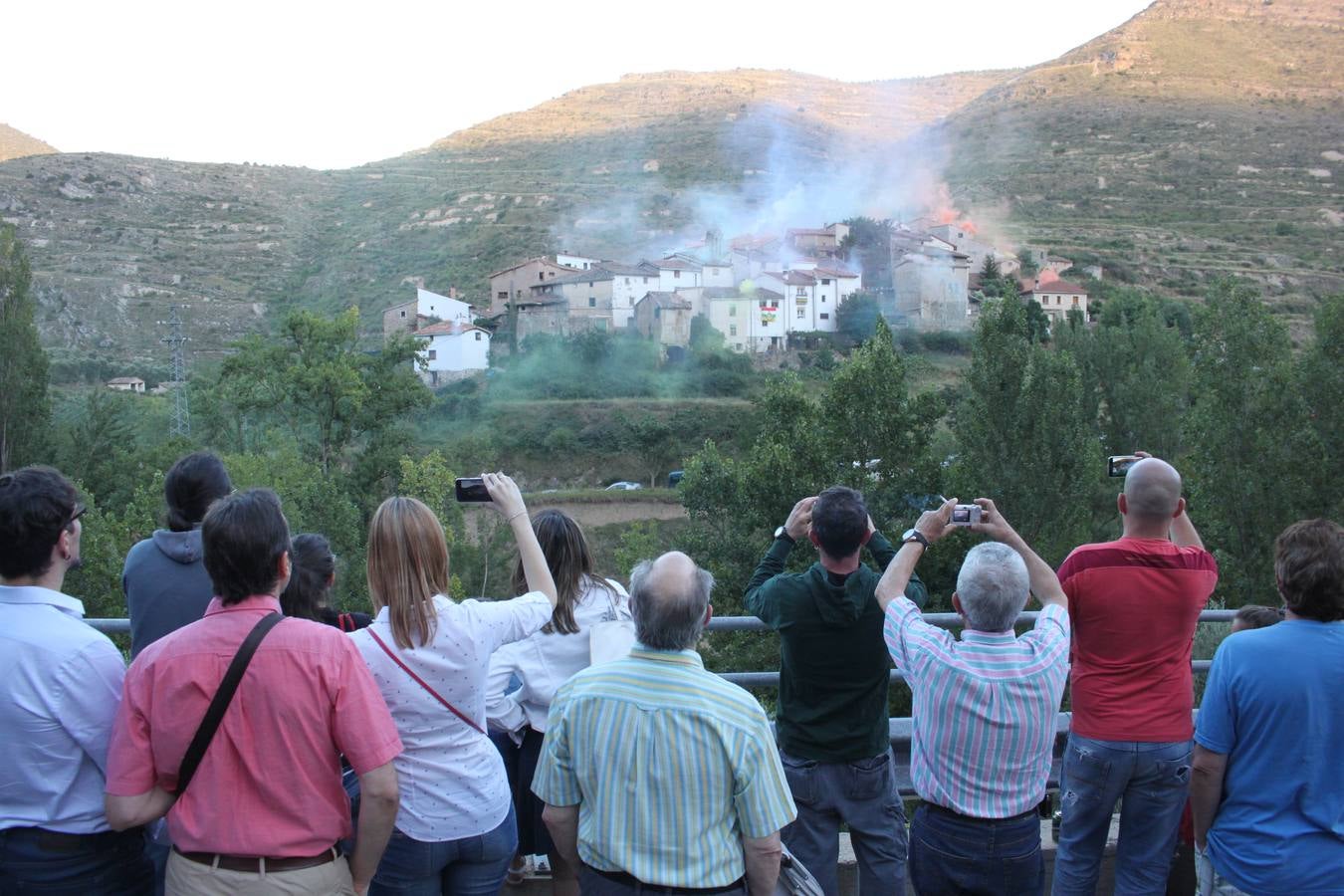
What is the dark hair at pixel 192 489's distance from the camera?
3.02 meters

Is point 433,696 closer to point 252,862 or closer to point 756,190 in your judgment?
point 252,862

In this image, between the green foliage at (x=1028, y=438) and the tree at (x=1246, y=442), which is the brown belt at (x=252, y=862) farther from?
the green foliage at (x=1028, y=438)

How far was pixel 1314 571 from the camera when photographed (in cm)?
265

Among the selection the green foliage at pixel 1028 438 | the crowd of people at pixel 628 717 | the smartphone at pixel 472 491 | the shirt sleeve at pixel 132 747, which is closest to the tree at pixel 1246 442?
the green foliage at pixel 1028 438

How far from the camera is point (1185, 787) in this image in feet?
11.0

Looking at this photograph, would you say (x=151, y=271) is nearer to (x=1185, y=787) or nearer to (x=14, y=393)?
(x=14, y=393)

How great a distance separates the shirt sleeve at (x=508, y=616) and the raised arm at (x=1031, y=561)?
1351 mm

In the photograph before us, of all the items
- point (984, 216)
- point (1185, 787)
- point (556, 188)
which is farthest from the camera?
point (556, 188)

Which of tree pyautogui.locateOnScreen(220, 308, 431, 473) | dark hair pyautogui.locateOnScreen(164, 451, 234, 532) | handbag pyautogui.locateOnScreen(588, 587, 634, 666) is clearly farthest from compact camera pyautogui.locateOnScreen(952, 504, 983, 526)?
tree pyautogui.locateOnScreen(220, 308, 431, 473)

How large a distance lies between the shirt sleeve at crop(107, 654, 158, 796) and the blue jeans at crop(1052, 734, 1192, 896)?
2.74m

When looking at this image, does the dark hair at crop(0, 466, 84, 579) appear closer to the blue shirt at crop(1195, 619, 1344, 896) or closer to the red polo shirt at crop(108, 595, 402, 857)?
the red polo shirt at crop(108, 595, 402, 857)

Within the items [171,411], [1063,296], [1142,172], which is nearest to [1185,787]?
[171,411]

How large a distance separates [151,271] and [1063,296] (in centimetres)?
6936

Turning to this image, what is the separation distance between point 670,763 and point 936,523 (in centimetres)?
131
